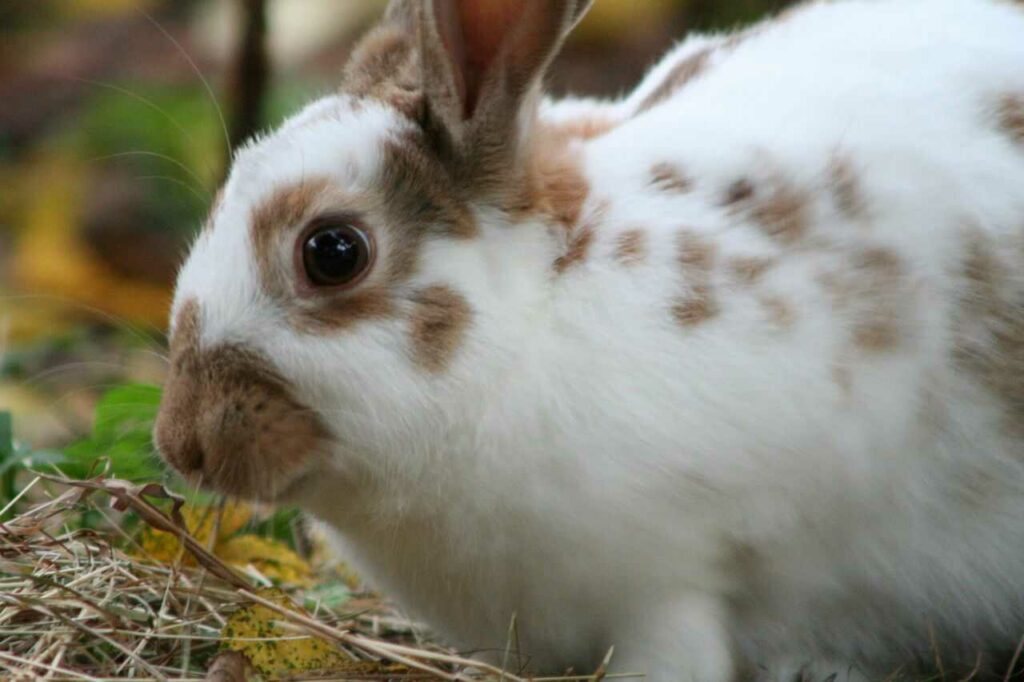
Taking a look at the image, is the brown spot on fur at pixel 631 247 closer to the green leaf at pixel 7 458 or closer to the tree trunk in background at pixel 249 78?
the green leaf at pixel 7 458

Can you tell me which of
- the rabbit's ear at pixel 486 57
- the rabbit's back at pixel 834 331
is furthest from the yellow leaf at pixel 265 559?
the rabbit's ear at pixel 486 57

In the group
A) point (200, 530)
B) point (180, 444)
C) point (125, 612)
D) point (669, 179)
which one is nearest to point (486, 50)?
point (669, 179)

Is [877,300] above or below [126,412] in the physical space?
above

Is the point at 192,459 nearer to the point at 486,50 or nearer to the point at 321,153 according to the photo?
the point at 321,153

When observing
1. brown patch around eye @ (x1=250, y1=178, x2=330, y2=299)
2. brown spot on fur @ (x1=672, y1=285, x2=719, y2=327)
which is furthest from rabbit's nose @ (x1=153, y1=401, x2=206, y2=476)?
brown spot on fur @ (x1=672, y1=285, x2=719, y2=327)

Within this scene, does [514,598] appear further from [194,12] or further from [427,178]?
[194,12]

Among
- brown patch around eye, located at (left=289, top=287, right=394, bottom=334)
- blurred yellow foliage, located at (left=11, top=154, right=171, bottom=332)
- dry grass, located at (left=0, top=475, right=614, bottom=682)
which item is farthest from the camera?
blurred yellow foliage, located at (left=11, top=154, right=171, bottom=332)

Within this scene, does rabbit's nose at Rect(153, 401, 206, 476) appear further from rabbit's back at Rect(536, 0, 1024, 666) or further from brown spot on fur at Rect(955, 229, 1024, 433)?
brown spot on fur at Rect(955, 229, 1024, 433)
